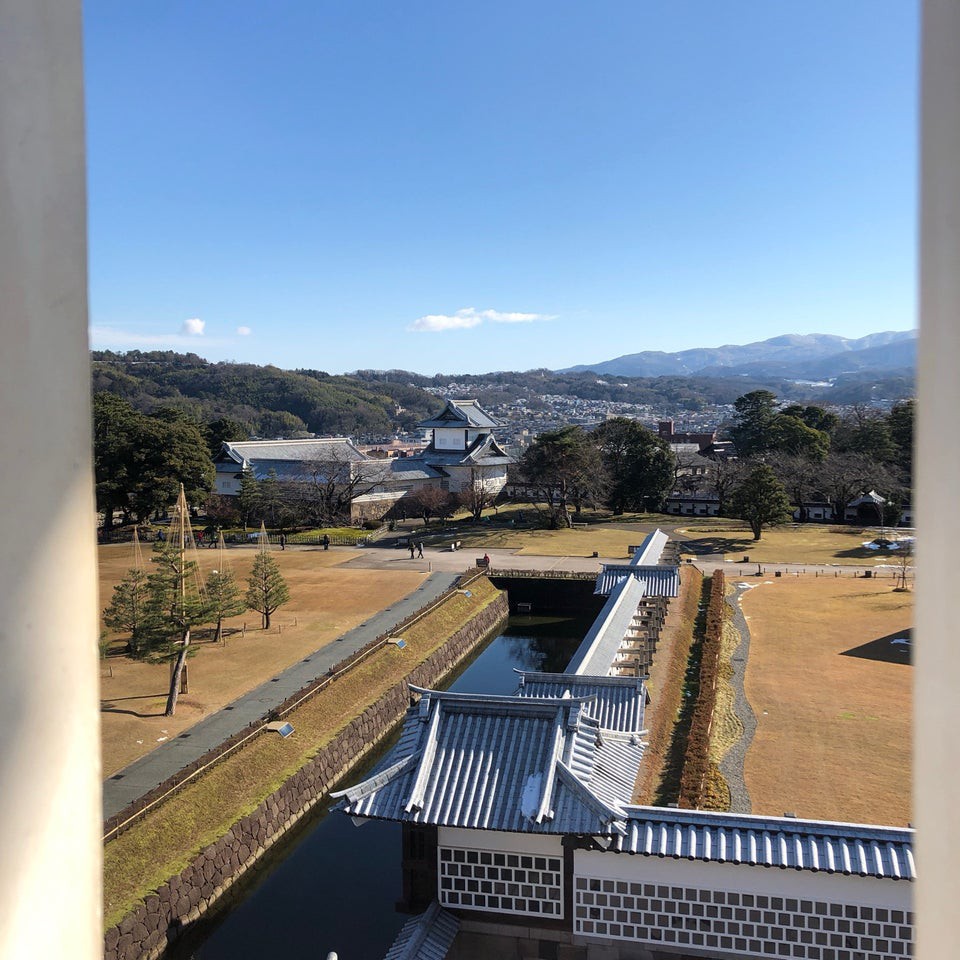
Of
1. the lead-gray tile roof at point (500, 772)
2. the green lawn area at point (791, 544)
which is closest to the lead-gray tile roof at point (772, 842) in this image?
the lead-gray tile roof at point (500, 772)

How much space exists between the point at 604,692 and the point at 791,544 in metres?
19.3

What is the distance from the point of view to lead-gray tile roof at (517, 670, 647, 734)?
9703mm

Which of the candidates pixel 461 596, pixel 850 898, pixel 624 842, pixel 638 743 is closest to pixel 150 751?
pixel 638 743

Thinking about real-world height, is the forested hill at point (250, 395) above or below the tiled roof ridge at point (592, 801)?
above

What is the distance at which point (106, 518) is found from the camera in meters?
29.2

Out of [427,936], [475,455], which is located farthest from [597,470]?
[427,936]

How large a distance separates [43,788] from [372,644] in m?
15.0

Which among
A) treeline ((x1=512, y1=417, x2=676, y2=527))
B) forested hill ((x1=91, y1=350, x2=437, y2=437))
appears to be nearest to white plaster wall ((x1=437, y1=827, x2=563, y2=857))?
treeline ((x1=512, y1=417, x2=676, y2=527))

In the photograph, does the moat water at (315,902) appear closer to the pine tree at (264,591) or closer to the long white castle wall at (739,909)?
the long white castle wall at (739,909)

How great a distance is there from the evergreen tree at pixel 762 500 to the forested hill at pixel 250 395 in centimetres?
4641

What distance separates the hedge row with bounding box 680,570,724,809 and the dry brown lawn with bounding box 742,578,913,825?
59cm

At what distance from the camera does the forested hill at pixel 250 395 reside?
71.6 meters

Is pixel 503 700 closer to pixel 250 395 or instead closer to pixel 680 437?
pixel 680 437

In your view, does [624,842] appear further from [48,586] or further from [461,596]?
[461,596]
